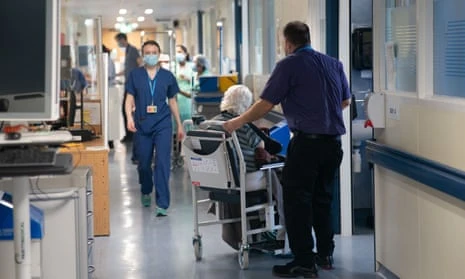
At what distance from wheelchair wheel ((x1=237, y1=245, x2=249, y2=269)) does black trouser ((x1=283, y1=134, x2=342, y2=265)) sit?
332mm

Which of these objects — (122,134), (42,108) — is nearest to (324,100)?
(42,108)

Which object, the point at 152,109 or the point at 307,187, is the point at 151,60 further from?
the point at 307,187

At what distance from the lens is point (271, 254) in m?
6.08

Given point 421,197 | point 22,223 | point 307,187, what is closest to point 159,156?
point 307,187

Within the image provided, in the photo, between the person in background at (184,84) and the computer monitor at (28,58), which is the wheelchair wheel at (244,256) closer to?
the computer monitor at (28,58)

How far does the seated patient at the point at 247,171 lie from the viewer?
18.7ft

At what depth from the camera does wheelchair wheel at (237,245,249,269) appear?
5.64m

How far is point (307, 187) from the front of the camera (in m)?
5.34

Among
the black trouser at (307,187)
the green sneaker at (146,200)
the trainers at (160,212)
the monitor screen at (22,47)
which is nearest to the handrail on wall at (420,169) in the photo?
the black trouser at (307,187)

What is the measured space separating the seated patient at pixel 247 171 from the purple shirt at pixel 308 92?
1.50ft

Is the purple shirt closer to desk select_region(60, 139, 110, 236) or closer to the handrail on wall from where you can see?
the handrail on wall

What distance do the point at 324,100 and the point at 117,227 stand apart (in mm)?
2653

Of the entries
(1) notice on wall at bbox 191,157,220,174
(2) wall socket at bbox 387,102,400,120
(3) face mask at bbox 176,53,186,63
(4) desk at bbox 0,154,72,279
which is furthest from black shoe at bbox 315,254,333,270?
(3) face mask at bbox 176,53,186,63

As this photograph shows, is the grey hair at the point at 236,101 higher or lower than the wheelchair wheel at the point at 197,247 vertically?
higher
